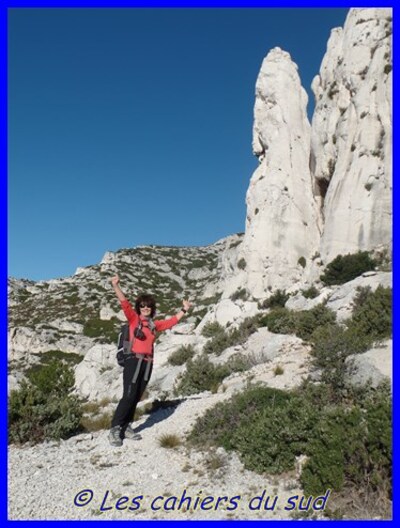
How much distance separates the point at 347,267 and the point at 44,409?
2102 cm

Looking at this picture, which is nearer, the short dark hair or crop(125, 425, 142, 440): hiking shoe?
the short dark hair

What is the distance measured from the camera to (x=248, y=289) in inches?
1330

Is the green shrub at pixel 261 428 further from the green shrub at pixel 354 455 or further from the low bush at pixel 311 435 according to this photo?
the green shrub at pixel 354 455

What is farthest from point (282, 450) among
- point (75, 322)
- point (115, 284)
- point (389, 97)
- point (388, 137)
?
point (75, 322)

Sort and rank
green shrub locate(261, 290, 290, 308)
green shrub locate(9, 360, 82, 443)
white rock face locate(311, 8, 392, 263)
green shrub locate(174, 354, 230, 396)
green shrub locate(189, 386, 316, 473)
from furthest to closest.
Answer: green shrub locate(261, 290, 290, 308)
white rock face locate(311, 8, 392, 263)
green shrub locate(174, 354, 230, 396)
green shrub locate(9, 360, 82, 443)
green shrub locate(189, 386, 316, 473)

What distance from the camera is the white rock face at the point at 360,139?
25641 mm

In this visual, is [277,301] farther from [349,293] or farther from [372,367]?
[372,367]

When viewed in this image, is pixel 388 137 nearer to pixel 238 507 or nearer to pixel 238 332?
pixel 238 332

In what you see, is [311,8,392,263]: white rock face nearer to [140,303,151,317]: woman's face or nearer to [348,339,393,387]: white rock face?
[348,339,393,387]: white rock face

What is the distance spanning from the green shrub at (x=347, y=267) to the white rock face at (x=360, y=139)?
165cm

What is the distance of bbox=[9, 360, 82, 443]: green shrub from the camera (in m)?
6.65

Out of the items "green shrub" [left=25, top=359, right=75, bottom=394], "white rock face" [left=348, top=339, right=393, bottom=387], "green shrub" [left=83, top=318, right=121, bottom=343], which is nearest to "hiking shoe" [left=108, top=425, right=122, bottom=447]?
"green shrub" [left=25, top=359, right=75, bottom=394]

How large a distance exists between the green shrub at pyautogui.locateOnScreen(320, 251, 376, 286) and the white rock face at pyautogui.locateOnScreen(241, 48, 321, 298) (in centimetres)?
684

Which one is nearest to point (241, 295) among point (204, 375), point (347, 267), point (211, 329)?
point (211, 329)
